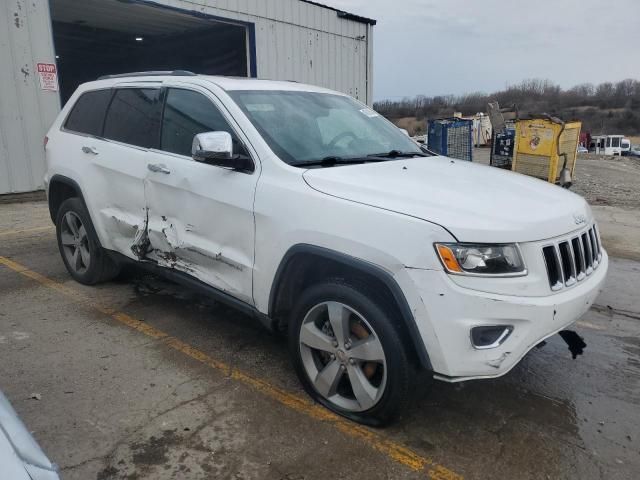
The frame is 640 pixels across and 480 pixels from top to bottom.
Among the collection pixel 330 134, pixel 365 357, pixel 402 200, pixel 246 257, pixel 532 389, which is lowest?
pixel 532 389

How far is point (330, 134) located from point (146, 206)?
1.46 meters

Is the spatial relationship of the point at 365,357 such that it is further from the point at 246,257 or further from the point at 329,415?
the point at 246,257

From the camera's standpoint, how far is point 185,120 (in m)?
3.81

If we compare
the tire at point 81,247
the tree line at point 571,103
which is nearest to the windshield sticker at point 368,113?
the tire at point 81,247

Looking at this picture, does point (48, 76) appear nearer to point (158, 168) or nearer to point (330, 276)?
point (158, 168)

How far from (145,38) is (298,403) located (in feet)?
58.5

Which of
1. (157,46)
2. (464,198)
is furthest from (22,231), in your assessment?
(157,46)

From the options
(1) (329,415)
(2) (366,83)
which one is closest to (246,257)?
(1) (329,415)

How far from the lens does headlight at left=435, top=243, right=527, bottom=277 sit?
7.95ft

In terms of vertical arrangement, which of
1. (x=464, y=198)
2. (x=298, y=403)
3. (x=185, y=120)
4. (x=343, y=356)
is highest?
(x=185, y=120)

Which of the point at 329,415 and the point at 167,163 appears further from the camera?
the point at 167,163

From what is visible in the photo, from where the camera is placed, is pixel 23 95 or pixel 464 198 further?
pixel 23 95

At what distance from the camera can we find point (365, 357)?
8.96 feet

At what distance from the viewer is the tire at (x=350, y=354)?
2.61 metres
